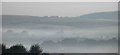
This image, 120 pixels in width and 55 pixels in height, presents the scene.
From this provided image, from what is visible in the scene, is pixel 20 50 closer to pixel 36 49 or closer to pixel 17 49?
pixel 17 49

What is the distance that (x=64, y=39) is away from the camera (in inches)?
122

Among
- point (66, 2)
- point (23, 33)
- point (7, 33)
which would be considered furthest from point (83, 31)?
point (7, 33)

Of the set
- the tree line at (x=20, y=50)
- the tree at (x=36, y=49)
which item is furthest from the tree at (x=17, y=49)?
the tree at (x=36, y=49)

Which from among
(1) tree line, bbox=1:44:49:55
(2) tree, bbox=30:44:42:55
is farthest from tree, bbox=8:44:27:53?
(2) tree, bbox=30:44:42:55

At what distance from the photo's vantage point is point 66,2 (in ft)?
10.1

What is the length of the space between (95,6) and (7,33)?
1618mm

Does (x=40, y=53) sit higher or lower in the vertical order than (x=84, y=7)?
lower

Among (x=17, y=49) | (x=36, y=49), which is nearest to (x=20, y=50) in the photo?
(x=17, y=49)

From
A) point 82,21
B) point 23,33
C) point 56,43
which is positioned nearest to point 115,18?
point 82,21

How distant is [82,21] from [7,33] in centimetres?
135

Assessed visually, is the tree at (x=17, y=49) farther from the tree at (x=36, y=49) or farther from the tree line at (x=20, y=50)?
the tree at (x=36, y=49)

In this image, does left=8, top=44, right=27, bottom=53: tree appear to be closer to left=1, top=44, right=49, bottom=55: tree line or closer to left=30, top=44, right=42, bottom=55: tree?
left=1, top=44, right=49, bottom=55: tree line

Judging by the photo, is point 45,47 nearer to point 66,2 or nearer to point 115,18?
point 66,2

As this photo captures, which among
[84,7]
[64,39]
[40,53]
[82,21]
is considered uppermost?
[84,7]
